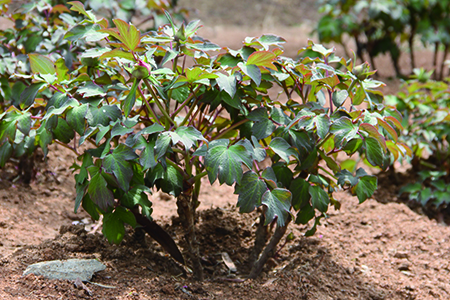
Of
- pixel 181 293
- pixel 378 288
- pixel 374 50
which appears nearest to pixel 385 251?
pixel 378 288

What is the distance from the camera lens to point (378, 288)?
2.05 m

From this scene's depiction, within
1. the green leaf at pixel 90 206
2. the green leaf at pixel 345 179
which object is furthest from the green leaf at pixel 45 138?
the green leaf at pixel 345 179

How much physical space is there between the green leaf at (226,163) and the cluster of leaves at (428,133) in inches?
70.4

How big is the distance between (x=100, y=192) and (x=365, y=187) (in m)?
0.99

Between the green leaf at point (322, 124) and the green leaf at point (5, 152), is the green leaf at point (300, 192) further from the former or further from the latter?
the green leaf at point (5, 152)

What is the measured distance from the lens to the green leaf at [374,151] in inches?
60.6

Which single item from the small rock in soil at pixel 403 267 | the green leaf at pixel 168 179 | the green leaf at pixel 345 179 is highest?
the green leaf at pixel 168 179

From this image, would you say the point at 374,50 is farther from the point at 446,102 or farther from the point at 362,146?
the point at 362,146

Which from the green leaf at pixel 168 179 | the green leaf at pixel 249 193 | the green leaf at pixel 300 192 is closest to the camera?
the green leaf at pixel 249 193

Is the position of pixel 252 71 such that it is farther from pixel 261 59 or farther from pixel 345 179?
pixel 345 179

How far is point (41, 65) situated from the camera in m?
1.73

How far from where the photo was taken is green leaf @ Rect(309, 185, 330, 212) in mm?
1678

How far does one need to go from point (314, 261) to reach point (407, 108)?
144cm

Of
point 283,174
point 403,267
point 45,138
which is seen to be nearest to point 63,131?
point 45,138
